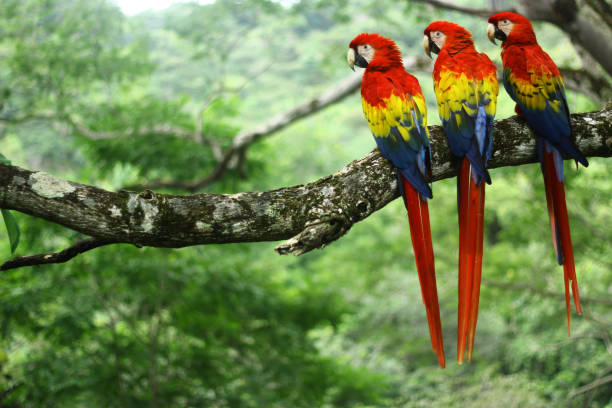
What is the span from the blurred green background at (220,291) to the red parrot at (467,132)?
174cm

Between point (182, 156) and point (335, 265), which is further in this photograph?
point (335, 265)

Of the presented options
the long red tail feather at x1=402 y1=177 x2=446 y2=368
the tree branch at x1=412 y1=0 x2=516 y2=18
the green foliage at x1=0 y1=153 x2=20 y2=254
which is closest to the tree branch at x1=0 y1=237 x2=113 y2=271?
the green foliage at x1=0 y1=153 x2=20 y2=254

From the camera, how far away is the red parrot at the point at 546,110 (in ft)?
4.21

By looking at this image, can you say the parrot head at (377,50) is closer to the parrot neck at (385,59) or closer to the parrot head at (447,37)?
the parrot neck at (385,59)

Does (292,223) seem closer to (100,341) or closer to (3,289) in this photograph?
(3,289)

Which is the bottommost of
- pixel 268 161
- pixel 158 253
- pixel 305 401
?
pixel 305 401

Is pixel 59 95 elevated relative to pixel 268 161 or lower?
elevated

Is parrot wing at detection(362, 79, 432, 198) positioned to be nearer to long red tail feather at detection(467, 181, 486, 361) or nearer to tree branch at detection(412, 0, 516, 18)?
long red tail feather at detection(467, 181, 486, 361)

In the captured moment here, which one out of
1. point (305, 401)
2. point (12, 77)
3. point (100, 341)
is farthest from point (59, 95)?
point (305, 401)

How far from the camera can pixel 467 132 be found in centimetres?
123

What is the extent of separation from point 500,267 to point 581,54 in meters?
3.79

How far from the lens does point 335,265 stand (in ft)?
26.6

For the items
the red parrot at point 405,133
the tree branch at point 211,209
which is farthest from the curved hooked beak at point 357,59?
the tree branch at point 211,209

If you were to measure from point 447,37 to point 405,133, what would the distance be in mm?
358
